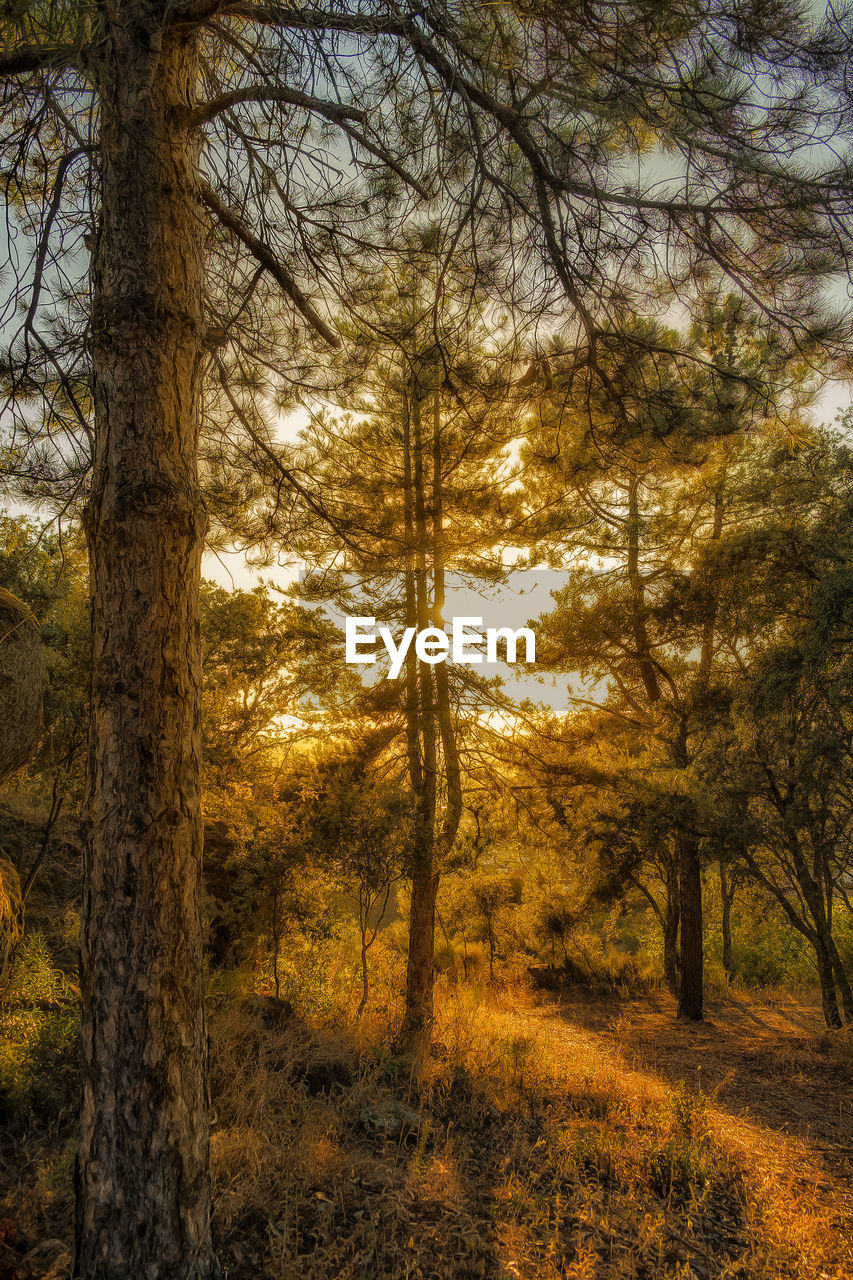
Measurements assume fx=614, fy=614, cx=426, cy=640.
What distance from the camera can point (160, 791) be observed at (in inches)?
86.7

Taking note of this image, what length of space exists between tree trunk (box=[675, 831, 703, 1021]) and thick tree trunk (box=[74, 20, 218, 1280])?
1025cm

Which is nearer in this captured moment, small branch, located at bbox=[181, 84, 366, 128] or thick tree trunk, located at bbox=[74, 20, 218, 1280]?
thick tree trunk, located at bbox=[74, 20, 218, 1280]

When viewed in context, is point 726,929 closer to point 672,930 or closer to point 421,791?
point 672,930

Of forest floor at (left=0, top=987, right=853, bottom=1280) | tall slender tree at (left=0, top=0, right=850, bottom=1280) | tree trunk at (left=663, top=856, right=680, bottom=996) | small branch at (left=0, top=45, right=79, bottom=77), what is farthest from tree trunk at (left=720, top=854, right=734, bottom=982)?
small branch at (left=0, top=45, right=79, bottom=77)

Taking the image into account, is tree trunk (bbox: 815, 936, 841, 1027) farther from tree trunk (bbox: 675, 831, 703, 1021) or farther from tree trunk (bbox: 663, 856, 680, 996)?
tree trunk (bbox: 663, 856, 680, 996)

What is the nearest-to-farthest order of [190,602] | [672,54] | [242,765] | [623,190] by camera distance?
[190,602] < [672,54] < [623,190] < [242,765]

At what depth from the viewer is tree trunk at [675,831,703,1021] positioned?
11211 mm

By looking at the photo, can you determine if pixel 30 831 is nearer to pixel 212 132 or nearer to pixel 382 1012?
pixel 382 1012

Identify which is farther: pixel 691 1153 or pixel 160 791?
pixel 691 1153

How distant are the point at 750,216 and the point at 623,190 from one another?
0.77 m

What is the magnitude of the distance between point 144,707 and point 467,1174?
3209mm

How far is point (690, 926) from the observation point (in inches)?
448

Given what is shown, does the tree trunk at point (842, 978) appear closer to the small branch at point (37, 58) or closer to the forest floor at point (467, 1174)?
the forest floor at point (467, 1174)

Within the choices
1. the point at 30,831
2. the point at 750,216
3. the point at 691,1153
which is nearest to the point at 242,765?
the point at 30,831
